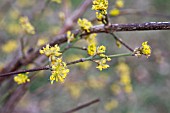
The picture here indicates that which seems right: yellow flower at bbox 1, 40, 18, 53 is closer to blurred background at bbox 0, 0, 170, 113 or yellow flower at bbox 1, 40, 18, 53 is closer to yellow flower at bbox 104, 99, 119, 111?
blurred background at bbox 0, 0, 170, 113

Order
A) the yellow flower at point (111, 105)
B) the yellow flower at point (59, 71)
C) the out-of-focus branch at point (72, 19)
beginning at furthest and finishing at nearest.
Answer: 1. the yellow flower at point (111, 105)
2. the out-of-focus branch at point (72, 19)
3. the yellow flower at point (59, 71)

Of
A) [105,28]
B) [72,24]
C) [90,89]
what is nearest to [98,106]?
[90,89]

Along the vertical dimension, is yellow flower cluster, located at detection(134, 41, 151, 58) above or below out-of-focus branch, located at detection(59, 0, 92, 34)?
above

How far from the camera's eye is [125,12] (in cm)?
162

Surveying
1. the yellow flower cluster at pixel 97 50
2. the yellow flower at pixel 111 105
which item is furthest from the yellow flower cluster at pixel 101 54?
the yellow flower at pixel 111 105

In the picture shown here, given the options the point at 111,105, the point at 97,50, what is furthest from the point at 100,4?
the point at 111,105

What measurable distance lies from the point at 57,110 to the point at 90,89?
0.86 feet

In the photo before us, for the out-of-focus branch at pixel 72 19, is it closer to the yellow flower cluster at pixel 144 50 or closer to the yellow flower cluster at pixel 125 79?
the yellow flower cluster at pixel 125 79

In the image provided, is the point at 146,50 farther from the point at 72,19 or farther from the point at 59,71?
the point at 72,19

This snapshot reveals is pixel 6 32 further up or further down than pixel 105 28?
further down

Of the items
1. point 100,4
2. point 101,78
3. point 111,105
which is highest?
point 100,4

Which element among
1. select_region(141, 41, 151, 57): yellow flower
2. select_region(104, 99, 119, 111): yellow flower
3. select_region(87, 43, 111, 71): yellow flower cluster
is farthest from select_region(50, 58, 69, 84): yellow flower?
select_region(104, 99, 119, 111): yellow flower

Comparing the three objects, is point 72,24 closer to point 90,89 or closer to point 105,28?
point 105,28

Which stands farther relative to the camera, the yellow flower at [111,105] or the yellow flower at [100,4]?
the yellow flower at [111,105]
